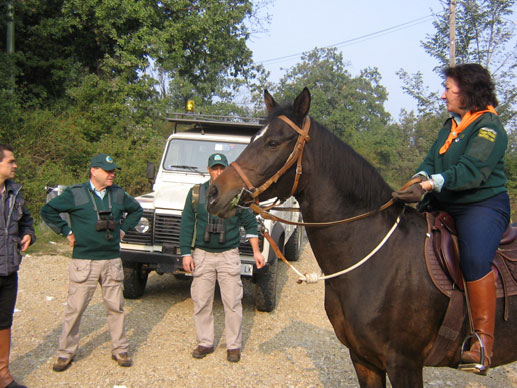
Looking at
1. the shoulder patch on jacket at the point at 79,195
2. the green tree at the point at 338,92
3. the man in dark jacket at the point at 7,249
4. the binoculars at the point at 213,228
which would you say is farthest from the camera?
the green tree at the point at 338,92

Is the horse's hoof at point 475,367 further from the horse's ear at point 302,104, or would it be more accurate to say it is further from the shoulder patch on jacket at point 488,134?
the horse's ear at point 302,104

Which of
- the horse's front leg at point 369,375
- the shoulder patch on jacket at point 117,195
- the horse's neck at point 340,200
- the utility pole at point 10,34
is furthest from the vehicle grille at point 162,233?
the utility pole at point 10,34

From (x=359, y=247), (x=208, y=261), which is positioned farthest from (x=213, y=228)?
(x=359, y=247)

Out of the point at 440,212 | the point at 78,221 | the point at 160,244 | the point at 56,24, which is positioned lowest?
the point at 160,244

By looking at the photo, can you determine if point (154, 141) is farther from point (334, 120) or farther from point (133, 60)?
point (334, 120)

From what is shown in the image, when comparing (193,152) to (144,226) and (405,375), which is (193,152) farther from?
(405,375)

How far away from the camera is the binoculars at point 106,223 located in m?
4.37

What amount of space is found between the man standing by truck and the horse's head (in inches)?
89.9

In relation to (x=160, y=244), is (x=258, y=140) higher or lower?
higher

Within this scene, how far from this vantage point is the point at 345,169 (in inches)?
106

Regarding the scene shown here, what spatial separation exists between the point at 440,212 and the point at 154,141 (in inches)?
551

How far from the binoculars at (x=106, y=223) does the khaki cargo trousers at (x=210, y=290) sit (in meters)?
1.02

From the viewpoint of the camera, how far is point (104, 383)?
4129 millimetres

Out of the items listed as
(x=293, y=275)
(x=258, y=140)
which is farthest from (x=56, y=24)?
(x=258, y=140)
